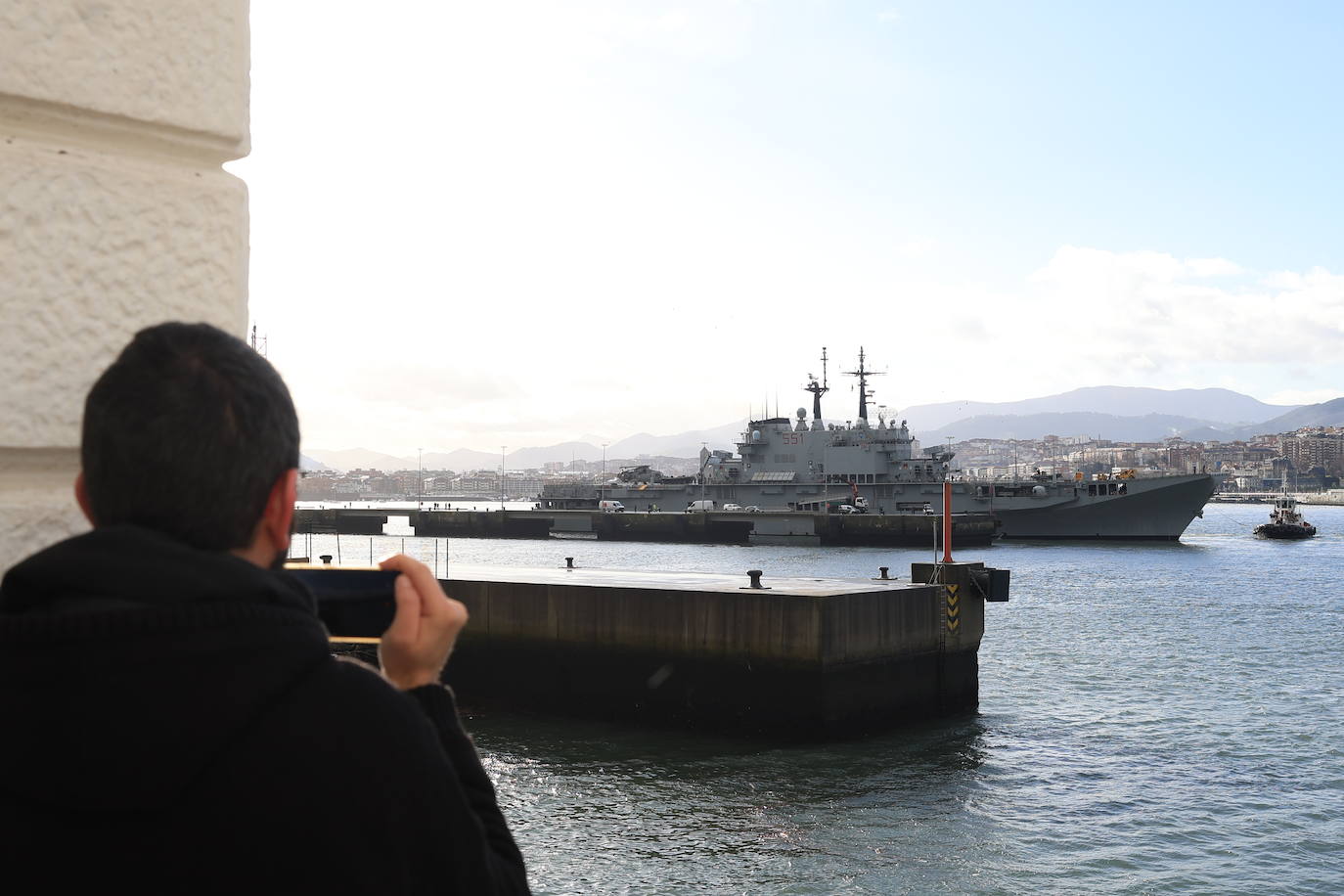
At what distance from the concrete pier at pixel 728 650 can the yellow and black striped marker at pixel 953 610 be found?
2 cm

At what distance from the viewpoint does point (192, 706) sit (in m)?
1.05

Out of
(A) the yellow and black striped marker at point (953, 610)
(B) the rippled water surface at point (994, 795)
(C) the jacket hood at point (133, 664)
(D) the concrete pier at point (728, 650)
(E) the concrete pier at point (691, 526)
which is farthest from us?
(E) the concrete pier at point (691, 526)

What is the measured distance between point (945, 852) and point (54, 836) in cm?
1087

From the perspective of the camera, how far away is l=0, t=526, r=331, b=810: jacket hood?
3.43 ft

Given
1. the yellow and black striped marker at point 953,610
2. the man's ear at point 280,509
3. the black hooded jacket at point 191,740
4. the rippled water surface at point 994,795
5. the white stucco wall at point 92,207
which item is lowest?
the rippled water surface at point 994,795

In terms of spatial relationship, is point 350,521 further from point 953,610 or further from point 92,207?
point 92,207

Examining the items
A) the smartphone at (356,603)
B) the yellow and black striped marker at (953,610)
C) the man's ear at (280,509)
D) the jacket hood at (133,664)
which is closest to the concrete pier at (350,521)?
the yellow and black striped marker at (953,610)

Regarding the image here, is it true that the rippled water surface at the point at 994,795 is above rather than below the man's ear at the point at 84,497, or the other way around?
below

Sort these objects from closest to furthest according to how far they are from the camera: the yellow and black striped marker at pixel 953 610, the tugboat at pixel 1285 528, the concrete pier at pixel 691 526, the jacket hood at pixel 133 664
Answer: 1. the jacket hood at pixel 133 664
2. the yellow and black striped marker at pixel 953 610
3. the concrete pier at pixel 691 526
4. the tugboat at pixel 1285 528

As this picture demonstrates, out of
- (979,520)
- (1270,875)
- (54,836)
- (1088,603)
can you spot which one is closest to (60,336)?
(54,836)

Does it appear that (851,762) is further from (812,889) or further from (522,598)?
(522,598)

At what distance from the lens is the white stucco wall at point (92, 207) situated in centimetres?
162

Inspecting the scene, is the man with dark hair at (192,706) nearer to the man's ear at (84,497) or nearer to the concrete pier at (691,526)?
the man's ear at (84,497)

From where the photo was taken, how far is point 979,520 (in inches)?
2335
